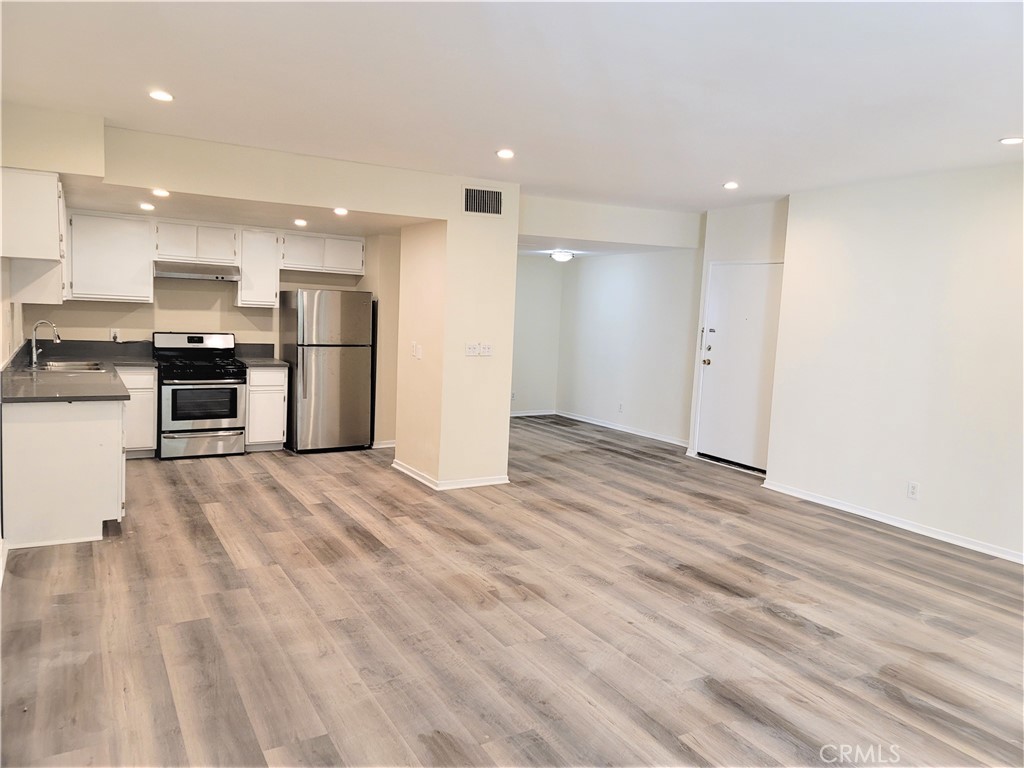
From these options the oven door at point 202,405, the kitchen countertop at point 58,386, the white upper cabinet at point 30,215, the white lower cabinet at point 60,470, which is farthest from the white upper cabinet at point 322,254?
the white lower cabinet at point 60,470

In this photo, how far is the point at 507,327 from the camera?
18.9 feet

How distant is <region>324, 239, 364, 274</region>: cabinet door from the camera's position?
22.8ft

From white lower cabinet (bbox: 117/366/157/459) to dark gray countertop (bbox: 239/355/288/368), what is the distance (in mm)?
868

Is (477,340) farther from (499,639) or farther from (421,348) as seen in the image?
(499,639)

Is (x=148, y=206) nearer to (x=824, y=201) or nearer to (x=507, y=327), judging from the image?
(x=507, y=327)

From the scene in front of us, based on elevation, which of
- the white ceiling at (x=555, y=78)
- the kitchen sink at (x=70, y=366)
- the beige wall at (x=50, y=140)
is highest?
the white ceiling at (x=555, y=78)

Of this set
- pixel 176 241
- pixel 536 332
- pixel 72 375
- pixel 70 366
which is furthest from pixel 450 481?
pixel 536 332

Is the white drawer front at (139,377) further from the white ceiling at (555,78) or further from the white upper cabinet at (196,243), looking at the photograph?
the white ceiling at (555,78)

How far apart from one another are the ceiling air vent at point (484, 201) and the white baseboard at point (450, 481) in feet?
7.21

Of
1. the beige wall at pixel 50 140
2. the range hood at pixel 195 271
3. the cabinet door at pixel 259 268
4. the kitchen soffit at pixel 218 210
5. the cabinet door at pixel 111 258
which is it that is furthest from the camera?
the cabinet door at pixel 259 268

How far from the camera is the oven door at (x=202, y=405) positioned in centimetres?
605

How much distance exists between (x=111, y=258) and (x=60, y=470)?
9.14ft

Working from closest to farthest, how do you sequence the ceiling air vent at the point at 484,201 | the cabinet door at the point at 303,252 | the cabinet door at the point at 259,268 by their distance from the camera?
the ceiling air vent at the point at 484,201 < the cabinet door at the point at 259,268 < the cabinet door at the point at 303,252

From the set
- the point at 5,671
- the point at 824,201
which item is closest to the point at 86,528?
the point at 5,671
